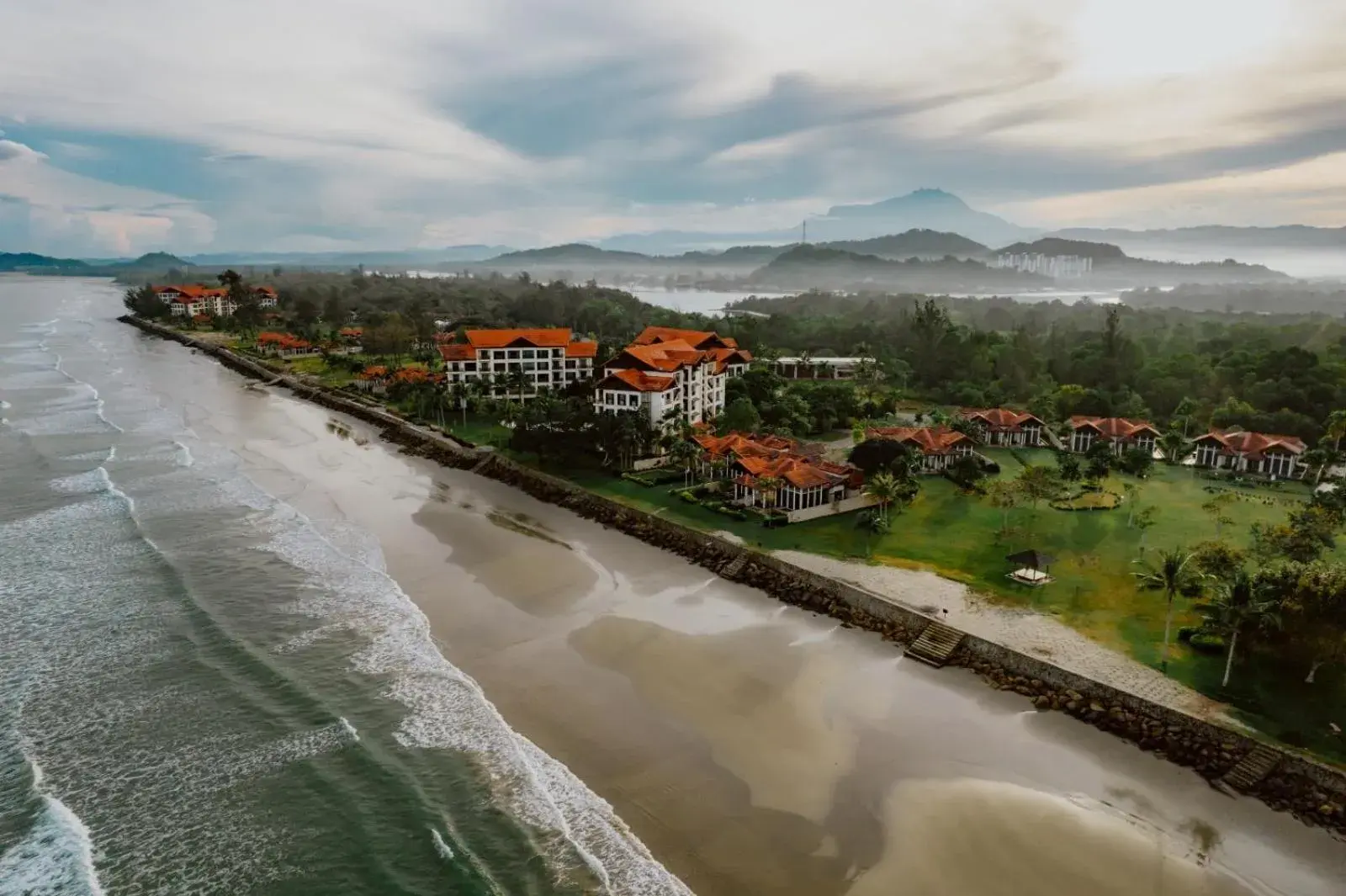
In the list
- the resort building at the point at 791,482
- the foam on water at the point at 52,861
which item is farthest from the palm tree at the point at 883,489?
the foam on water at the point at 52,861

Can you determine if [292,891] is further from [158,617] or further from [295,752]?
[158,617]

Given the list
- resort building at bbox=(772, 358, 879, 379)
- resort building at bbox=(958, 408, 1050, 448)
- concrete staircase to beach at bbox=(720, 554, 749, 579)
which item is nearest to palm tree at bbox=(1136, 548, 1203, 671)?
concrete staircase to beach at bbox=(720, 554, 749, 579)

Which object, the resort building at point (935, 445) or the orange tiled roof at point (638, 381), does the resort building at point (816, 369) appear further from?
the resort building at point (935, 445)

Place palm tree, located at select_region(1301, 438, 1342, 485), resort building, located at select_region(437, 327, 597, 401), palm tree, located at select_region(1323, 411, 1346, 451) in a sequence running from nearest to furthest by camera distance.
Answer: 1. palm tree, located at select_region(1301, 438, 1342, 485)
2. palm tree, located at select_region(1323, 411, 1346, 451)
3. resort building, located at select_region(437, 327, 597, 401)

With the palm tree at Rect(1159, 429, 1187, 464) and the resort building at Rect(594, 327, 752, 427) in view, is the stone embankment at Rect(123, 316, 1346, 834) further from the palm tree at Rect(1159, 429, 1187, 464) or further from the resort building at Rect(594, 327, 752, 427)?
the palm tree at Rect(1159, 429, 1187, 464)

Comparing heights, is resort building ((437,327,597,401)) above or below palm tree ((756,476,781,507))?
above

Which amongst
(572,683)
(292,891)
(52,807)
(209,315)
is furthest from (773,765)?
(209,315)
